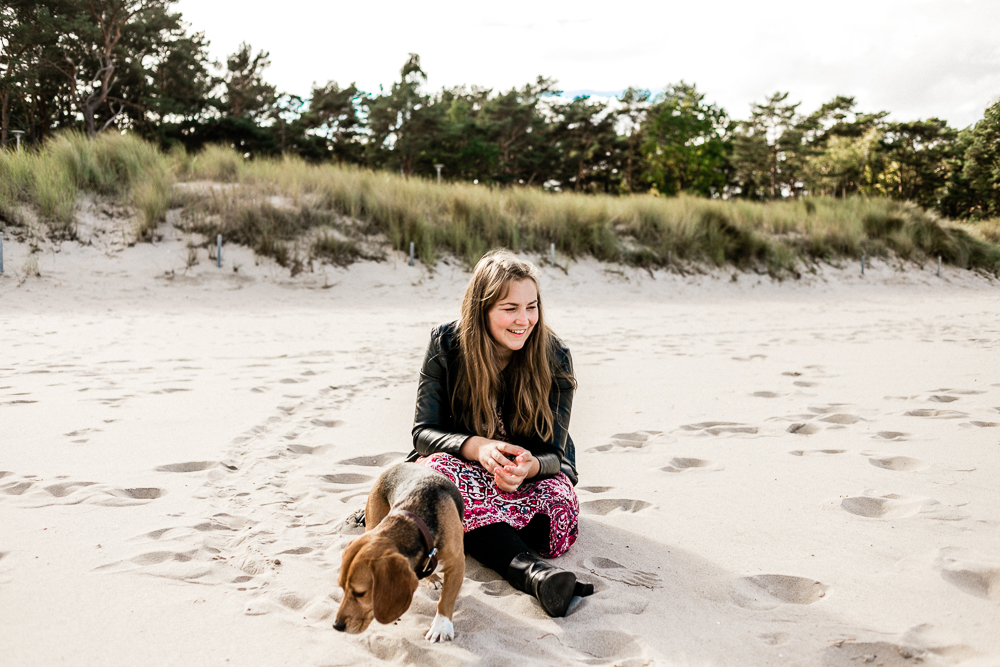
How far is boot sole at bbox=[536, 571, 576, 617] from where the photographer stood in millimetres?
2053

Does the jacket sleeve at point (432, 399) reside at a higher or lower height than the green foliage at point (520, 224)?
lower

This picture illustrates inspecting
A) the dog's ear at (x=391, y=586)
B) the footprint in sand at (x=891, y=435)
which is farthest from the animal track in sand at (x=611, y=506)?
the footprint in sand at (x=891, y=435)

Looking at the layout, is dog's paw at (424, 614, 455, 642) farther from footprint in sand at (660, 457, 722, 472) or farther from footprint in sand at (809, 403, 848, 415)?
footprint in sand at (809, 403, 848, 415)

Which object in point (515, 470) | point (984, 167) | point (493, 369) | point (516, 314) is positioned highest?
point (984, 167)

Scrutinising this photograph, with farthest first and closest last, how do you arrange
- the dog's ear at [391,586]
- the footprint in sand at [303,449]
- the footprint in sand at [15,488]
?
1. the footprint in sand at [303,449]
2. the footprint in sand at [15,488]
3. the dog's ear at [391,586]

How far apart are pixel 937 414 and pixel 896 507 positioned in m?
1.80

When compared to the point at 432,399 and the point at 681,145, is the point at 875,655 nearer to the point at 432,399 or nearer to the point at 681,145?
the point at 432,399

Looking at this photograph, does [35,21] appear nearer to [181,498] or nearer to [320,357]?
[320,357]

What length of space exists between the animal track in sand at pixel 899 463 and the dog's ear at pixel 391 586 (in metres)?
2.68

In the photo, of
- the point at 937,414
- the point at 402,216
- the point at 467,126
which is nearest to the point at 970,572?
the point at 937,414

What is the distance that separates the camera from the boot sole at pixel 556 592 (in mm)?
2053

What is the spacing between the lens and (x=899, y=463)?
3385mm

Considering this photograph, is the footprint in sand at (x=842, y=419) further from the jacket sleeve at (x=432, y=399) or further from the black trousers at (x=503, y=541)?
the jacket sleeve at (x=432, y=399)

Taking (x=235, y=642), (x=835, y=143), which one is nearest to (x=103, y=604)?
(x=235, y=642)
